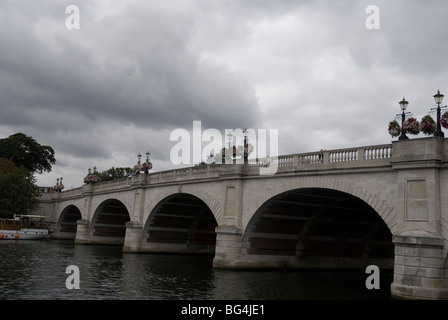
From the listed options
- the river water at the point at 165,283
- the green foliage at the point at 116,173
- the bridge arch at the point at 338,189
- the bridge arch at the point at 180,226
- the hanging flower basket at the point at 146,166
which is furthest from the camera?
the green foliage at the point at 116,173

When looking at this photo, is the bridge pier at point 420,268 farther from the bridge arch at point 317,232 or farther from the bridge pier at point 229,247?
the bridge pier at point 229,247

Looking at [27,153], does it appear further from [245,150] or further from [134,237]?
[245,150]

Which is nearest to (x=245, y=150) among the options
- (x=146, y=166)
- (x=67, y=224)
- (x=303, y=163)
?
(x=303, y=163)

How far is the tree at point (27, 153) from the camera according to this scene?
8144 centimetres

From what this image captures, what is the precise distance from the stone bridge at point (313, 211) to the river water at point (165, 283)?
2431mm

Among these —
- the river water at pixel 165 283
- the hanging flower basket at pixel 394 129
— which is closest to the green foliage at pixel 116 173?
the river water at pixel 165 283

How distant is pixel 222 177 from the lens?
3183cm

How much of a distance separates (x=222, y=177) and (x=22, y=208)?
145ft

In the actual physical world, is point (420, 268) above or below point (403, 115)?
below

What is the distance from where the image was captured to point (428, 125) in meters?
20.3

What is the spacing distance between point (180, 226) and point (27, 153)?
4921 centimetres

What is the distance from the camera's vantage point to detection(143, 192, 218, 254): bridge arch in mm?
43312
